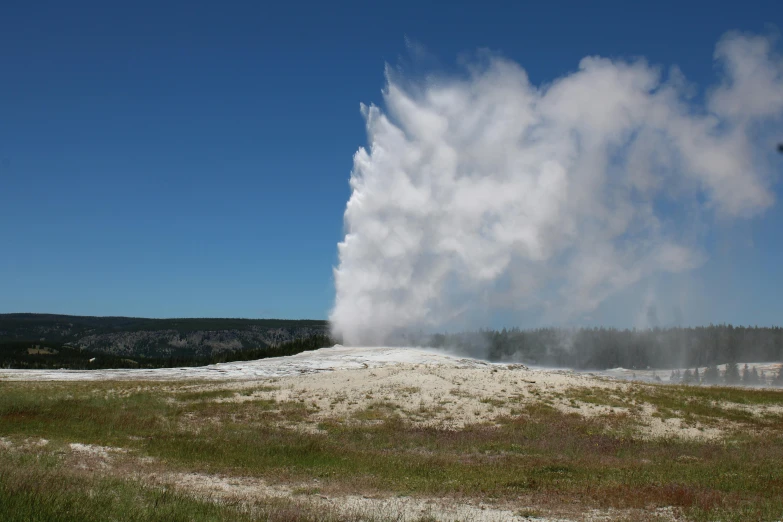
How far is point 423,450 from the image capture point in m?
26.0

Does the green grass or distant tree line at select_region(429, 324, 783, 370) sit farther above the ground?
distant tree line at select_region(429, 324, 783, 370)

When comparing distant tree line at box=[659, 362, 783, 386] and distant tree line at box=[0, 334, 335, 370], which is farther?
distant tree line at box=[0, 334, 335, 370]

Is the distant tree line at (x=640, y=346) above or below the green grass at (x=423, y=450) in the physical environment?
above

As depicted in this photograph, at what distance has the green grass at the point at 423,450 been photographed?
55.6ft

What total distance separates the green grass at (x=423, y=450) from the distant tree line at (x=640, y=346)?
72465mm

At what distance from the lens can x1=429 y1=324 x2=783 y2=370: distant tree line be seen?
373 feet

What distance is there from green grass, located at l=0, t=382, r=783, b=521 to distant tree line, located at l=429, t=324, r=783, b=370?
72465 millimetres

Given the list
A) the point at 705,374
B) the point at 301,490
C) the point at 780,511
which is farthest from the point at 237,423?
the point at 705,374

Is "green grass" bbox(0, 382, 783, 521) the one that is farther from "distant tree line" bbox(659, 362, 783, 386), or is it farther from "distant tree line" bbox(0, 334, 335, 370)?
"distant tree line" bbox(659, 362, 783, 386)

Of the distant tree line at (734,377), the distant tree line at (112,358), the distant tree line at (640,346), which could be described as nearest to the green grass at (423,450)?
the distant tree line at (112,358)

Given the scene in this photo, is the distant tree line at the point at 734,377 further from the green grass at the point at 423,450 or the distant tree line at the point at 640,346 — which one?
the green grass at the point at 423,450

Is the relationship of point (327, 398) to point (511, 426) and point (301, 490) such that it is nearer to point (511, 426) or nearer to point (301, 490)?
point (511, 426)

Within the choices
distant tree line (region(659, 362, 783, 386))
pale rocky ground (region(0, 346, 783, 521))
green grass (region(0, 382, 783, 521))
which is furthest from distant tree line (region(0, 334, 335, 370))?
distant tree line (region(659, 362, 783, 386))

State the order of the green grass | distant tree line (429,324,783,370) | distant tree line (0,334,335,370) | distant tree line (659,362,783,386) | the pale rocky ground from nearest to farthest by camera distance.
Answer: the pale rocky ground < the green grass < distant tree line (659,362,783,386) < distant tree line (0,334,335,370) < distant tree line (429,324,783,370)
